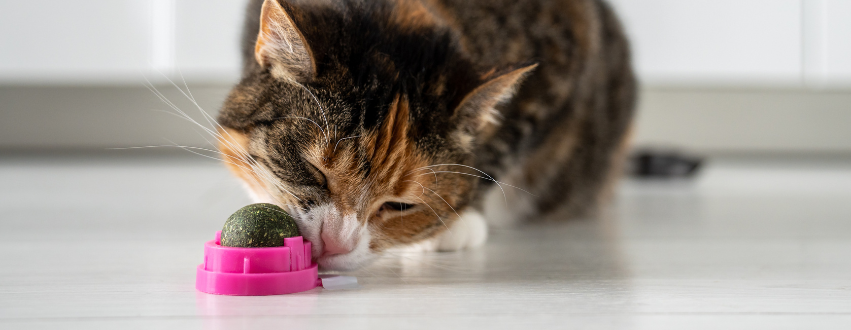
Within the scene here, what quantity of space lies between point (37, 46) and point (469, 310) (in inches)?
129

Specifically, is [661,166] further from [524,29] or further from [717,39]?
[524,29]

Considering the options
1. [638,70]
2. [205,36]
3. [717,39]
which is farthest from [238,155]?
[717,39]

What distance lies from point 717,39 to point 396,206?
3.12 m

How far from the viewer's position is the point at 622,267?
1.28m

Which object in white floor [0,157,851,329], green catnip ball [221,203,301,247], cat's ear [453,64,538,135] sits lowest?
white floor [0,157,851,329]

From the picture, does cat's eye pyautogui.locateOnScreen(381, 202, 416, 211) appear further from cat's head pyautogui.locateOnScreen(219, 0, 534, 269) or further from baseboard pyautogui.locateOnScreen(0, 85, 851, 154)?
baseboard pyautogui.locateOnScreen(0, 85, 851, 154)

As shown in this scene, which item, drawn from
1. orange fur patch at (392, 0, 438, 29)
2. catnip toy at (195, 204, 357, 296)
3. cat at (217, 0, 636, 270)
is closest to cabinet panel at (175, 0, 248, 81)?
cat at (217, 0, 636, 270)

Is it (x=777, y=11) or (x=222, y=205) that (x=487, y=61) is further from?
(x=777, y=11)

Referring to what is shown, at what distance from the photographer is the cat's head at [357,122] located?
109cm

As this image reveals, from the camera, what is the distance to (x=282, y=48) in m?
1.17

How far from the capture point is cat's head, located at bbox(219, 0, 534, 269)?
1091mm

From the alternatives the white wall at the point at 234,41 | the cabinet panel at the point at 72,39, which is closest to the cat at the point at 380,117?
the white wall at the point at 234,41

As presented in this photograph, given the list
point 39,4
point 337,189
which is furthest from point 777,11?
point 39,4

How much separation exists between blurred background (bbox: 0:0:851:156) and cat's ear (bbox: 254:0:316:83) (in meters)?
2.06
